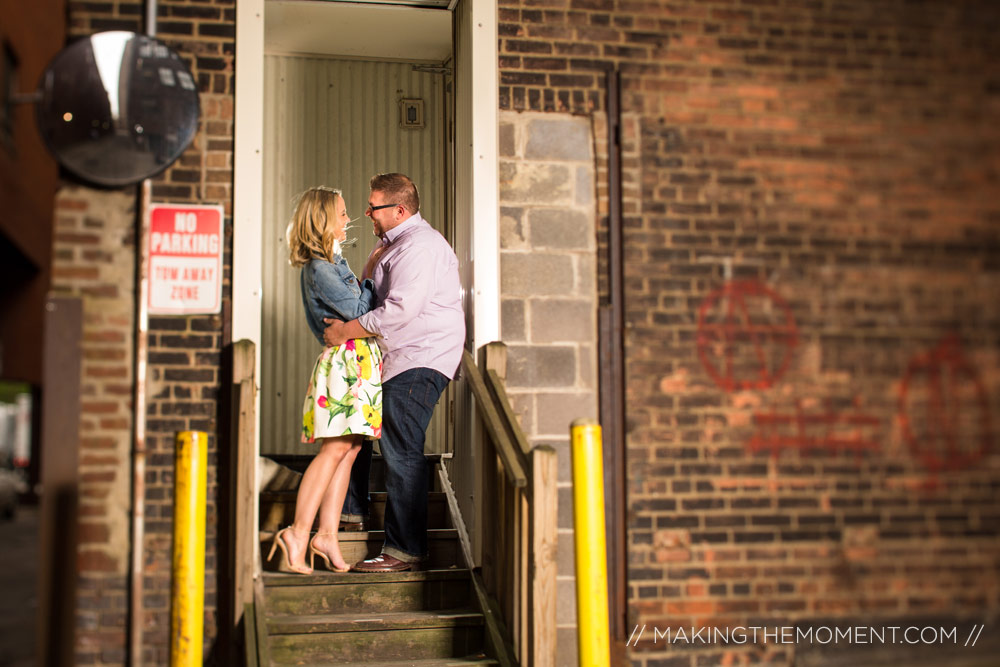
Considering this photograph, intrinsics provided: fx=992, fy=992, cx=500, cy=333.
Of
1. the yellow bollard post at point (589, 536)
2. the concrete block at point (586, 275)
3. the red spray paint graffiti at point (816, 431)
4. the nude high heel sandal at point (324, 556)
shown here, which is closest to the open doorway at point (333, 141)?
the concrete block at point (586, 275)

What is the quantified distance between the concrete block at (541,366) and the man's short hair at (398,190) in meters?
0.91

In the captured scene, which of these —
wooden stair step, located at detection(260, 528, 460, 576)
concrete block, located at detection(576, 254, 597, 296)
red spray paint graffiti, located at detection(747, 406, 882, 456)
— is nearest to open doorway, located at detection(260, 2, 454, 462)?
wooden stair step, located at detection(260, 528, 460, 576)

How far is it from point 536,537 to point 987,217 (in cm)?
368

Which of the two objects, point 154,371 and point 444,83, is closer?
point 154,371

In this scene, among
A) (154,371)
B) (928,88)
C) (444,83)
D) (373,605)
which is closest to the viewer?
(373,605)

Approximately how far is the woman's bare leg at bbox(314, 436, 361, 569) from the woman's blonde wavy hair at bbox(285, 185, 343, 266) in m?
0.90

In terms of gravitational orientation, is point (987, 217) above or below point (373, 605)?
above

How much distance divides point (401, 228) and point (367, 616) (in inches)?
72.5

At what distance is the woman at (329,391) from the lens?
4594 millimetres

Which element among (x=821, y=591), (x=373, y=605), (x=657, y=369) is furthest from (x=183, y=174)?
(x=821, y=591)

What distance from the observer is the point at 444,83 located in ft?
23.5

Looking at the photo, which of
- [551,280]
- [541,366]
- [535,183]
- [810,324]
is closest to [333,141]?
[535,183]

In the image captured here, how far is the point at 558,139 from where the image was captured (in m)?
5.38

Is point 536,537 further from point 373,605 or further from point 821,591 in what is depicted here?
point 821,591
